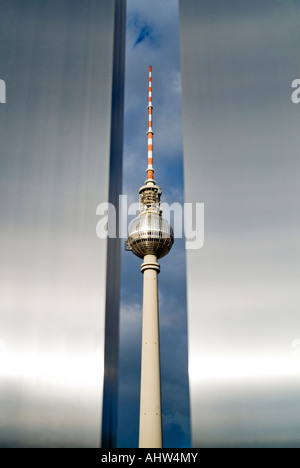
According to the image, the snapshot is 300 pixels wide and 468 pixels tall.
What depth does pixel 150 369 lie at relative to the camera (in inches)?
726

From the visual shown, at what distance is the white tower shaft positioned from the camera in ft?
56.5

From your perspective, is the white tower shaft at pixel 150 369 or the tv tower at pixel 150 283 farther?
the tv tower at pixel 150 283

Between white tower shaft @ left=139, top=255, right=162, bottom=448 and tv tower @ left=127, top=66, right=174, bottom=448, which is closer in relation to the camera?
white tower shaft @ left=139, top=255, right=162, bottom=448

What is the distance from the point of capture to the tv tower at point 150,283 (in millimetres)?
17578

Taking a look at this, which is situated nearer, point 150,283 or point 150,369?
point 150,369

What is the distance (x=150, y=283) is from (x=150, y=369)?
13.7 ft

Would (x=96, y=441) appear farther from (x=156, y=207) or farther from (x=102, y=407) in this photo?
(x=156, y=207)

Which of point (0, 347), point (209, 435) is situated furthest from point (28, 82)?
point (209, 435)

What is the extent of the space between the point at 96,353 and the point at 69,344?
1246 millimetres

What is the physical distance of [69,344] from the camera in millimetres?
16922

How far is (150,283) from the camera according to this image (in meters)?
20.8

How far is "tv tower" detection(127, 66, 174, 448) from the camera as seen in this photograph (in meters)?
17.6

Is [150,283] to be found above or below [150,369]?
above

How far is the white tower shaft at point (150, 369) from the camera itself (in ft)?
56.5
